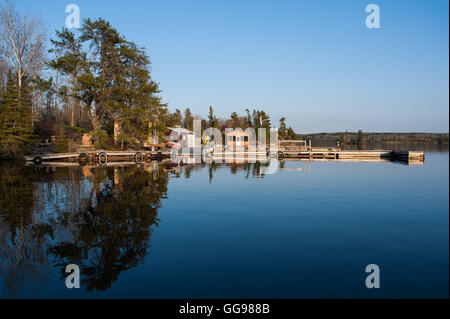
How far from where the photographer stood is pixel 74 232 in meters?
9.05

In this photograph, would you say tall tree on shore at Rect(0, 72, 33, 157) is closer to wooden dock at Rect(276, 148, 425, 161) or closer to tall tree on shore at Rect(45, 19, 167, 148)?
tall tree on shore at Rect(45, 19, 167, 148)

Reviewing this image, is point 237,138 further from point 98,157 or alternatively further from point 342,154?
point 98,157

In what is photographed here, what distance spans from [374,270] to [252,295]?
9.74 ft

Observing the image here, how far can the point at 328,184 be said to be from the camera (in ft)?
65.8

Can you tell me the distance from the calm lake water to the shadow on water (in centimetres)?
4

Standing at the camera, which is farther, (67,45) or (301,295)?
(67,45)

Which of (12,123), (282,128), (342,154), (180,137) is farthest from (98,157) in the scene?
(282,128)

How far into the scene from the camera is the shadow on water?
651 centimetres

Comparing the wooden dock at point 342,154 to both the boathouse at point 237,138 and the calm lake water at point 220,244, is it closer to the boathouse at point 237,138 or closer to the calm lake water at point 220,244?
the boathouse at point 237,138

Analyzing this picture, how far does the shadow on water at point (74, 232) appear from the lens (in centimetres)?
651

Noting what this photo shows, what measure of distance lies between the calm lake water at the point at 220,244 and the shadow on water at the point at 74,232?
37mm

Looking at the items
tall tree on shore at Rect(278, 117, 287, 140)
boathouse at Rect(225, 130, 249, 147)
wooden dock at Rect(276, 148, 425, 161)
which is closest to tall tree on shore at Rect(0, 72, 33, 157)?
wooden dock at Rect(276, 148, 425, 161)
